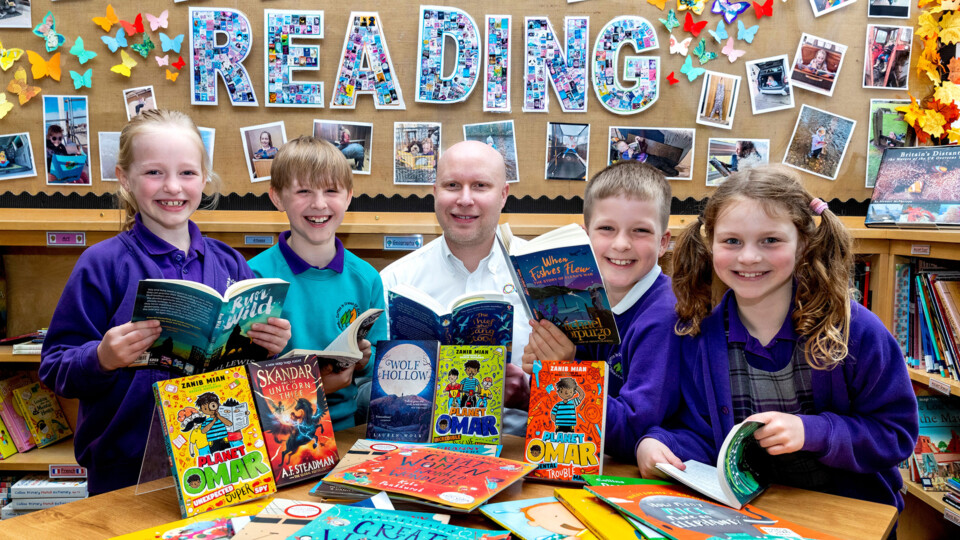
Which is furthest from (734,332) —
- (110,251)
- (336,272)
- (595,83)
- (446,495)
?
(595,83)

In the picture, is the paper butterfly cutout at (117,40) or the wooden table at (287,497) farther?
the paper butterfly cutout at (117,40)

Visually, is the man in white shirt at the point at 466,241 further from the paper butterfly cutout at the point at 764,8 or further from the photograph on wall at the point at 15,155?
the photograph on wall at the point at 15,155

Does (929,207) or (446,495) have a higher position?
(929,207)

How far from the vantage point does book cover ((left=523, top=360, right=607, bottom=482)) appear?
47.9 inches

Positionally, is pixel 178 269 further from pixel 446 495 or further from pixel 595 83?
pixel 595 83

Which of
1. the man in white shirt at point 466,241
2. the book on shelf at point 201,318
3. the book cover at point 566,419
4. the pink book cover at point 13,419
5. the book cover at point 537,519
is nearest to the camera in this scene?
the book cover at point 537,519

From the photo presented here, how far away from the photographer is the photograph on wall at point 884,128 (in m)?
2.79

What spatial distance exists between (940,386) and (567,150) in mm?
1669

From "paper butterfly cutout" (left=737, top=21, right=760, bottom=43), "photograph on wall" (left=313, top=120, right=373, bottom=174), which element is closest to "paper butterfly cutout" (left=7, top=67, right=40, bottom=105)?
"photograph on wall" (left=313, top=120, right=373, bottom=174)

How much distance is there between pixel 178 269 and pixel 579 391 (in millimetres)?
981

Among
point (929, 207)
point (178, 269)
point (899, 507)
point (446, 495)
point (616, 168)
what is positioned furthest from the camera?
point (929, 207)

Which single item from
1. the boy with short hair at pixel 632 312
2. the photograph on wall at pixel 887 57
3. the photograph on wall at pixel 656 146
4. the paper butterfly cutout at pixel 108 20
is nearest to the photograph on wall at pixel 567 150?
the photograph on wall at pixel 656 146

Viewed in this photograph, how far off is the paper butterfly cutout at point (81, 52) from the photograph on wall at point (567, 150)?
1.93 metres

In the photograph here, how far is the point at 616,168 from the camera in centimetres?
171
